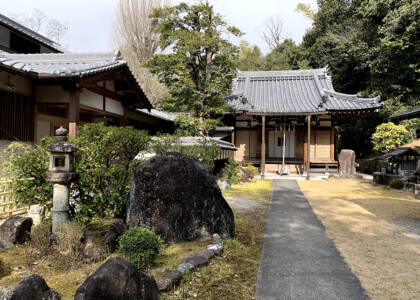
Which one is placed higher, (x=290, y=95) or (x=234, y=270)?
(x=290, y=95)

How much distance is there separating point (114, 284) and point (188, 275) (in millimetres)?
1229

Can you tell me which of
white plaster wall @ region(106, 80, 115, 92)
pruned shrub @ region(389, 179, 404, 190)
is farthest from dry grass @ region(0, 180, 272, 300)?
pruned shrub @ region(389, 179, 404, 190)

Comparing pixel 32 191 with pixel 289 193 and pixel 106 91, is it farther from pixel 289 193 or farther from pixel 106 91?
pixel 289 193

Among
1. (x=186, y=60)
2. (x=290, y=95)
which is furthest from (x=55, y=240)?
(x=290, y=95)

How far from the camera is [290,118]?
19.1 m

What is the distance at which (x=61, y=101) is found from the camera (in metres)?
8.24

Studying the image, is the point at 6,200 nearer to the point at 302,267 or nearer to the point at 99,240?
the point at 99,240

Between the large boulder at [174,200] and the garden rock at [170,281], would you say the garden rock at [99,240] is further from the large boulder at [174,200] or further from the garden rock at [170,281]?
the garden rock at [170,281]

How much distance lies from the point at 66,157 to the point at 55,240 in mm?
1306

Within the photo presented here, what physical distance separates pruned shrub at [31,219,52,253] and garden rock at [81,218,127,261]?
0.74m

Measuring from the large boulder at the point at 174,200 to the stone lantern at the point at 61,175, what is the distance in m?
1.01

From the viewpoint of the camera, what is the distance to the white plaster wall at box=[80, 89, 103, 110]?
9.06m

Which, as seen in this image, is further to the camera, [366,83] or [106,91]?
[366,83]

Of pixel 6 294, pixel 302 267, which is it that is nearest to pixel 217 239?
pixel 302 267
